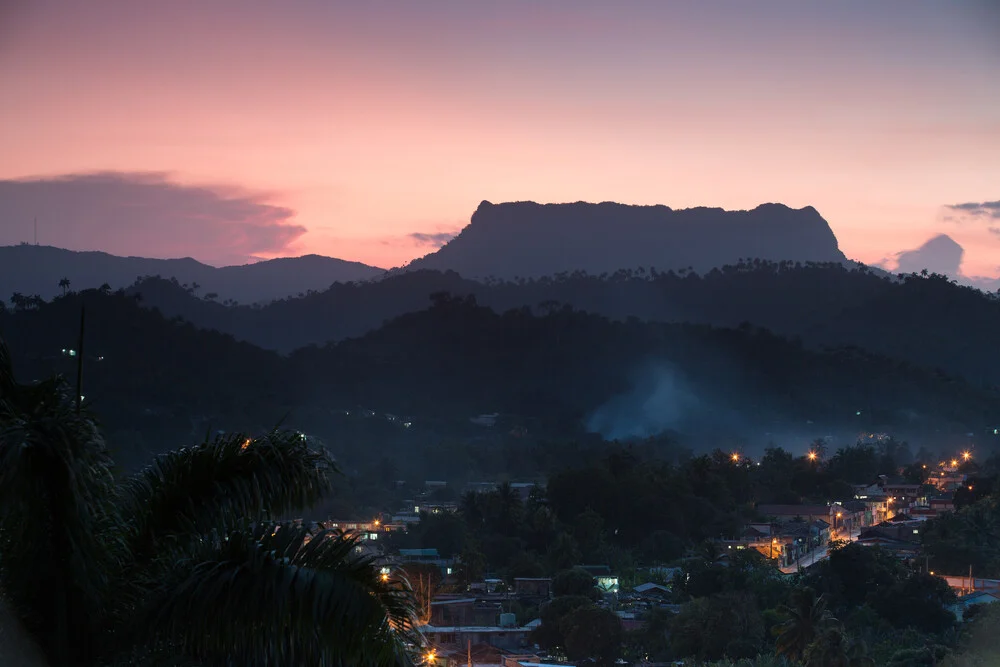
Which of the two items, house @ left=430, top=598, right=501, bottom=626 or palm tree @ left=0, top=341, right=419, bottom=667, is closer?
palm tree @ left=0, top=341, right=419, bottom=667

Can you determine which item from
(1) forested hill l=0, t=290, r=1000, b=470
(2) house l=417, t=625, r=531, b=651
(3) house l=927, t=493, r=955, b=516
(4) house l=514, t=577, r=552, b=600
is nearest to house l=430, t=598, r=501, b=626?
(2) house l=417, t=625, r=531, b=651

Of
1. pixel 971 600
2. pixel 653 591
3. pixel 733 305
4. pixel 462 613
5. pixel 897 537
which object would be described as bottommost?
pixel 897 537

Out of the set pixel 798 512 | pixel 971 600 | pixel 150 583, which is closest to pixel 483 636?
pixel 971 600

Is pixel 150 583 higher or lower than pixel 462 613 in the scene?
higher

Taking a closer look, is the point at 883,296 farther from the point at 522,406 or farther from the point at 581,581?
the point at 581,581

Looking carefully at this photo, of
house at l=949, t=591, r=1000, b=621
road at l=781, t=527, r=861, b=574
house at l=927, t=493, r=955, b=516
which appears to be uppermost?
house at l=949, t=591, r=1000, b=621

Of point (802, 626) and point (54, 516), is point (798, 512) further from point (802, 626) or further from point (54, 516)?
point (54, 516)

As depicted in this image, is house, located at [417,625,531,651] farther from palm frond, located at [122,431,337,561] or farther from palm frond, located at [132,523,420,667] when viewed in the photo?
palm frond, located at [132,523,420,667]
